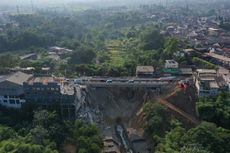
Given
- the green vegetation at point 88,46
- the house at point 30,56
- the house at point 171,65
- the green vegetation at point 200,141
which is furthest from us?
the house at point 30,56

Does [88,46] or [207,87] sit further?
[88,46]

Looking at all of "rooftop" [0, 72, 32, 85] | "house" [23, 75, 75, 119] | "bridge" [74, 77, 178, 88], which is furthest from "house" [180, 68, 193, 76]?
"rooftop" [0, 72, 32, 85]

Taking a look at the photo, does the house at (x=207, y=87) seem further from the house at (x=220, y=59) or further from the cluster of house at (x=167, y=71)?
the house at (x=220, y=59)

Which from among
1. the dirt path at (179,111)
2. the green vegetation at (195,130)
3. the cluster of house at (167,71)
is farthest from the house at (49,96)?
the cluster of house at (167,71)

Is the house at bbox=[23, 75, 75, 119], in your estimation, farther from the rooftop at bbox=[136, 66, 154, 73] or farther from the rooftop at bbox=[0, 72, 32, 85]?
the rooftop at bbox=[136, 66, 154, 73]

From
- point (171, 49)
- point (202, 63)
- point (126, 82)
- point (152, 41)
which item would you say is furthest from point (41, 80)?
point (152, 41)

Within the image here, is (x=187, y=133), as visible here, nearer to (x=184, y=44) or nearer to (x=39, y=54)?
(x=184, y=44)

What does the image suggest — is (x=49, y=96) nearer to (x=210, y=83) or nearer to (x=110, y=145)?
(x=110, y=145)

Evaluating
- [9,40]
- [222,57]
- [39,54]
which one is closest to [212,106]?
[222,57]
